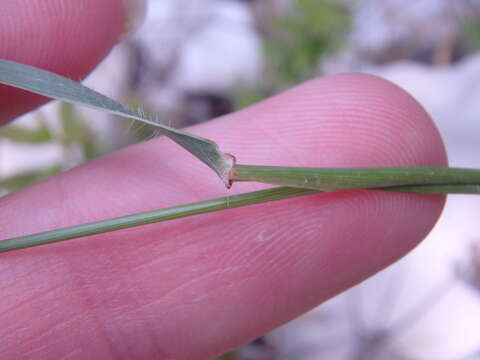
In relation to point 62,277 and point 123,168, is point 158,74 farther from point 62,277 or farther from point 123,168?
point 62,277

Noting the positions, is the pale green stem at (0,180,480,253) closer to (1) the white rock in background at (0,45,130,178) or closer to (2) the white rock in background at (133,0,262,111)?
(1) the white rock in background at (0,45,130,178)

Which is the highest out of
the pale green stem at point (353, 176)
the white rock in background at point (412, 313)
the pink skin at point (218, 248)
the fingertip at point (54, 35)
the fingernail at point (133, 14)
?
the fingernail at point (133, 14)

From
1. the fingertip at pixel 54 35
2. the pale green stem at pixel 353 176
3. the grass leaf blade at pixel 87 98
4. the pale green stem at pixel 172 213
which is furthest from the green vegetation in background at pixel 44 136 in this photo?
the pale green stem at pixel 353 176

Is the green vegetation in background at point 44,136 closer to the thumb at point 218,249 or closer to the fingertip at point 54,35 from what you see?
the fingertip at point 54,35

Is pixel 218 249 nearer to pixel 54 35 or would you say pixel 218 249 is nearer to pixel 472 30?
pixel 54 35

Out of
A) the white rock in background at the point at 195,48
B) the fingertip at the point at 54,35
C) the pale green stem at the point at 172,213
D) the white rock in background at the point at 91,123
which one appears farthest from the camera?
the white rock in background at the point at 195,48
